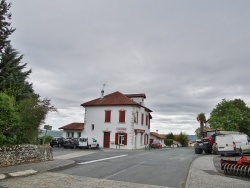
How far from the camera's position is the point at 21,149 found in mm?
14430

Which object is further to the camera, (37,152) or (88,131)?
(88,131)

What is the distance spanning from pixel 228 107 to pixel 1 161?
55.1 metres

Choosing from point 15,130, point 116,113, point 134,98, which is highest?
point 134,98

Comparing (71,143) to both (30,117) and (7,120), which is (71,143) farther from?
(7,120)

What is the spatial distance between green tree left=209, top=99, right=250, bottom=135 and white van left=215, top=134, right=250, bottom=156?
29722 mm

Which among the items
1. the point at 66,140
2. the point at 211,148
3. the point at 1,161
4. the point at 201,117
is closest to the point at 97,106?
the point at 66,140

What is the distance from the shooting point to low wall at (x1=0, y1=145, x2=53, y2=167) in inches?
515

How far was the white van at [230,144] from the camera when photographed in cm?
2431

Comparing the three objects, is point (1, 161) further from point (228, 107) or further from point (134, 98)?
point (228, 107)

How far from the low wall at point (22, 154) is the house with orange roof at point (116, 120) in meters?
25.3

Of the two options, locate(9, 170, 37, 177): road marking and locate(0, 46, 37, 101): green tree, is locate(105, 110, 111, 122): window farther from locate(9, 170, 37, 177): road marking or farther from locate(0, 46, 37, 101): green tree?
locate(9, 170, 37, 177): road marking

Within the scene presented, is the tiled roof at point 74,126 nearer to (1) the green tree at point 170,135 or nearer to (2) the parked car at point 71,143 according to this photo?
(2) the parked car at point 71,143

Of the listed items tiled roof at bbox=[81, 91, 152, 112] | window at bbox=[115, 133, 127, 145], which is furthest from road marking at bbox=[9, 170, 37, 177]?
tiled roof at bbox=[81, 91, 152, 112]

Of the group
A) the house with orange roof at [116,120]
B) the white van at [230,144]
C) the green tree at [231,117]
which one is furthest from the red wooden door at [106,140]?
the green tree at [231,117]
